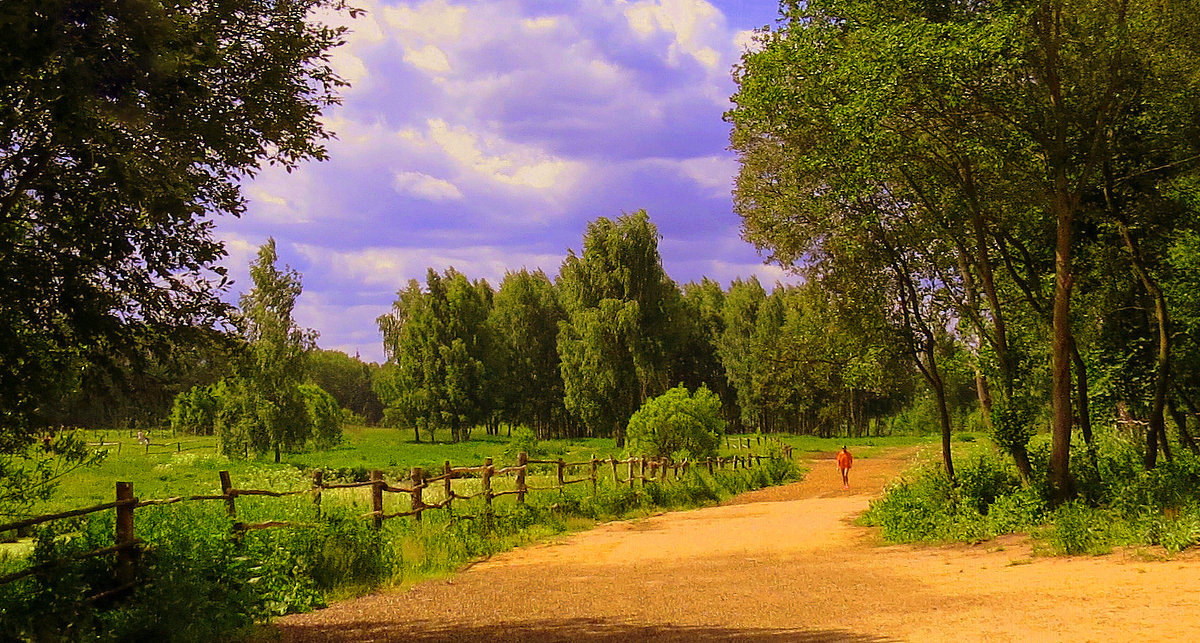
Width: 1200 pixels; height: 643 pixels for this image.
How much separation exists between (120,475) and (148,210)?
109ft

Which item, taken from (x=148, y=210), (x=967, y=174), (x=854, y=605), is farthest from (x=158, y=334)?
(x=967, y=174)

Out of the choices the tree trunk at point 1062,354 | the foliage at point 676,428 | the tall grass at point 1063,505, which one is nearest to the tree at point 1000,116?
the tree trunk at point 1062,354

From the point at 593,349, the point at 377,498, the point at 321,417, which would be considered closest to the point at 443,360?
the point at 321,417

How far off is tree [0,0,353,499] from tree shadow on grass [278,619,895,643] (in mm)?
3232

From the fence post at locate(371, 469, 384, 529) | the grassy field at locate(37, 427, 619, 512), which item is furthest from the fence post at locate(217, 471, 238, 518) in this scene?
the grassy field at locate(37, 427, 619, 512)

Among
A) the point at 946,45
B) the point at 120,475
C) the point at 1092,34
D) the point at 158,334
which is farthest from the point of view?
the point at 120,475

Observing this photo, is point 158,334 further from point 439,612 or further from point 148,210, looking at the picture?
point 439,612

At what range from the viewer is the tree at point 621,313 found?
53.4 metres

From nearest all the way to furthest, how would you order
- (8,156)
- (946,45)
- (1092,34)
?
(8,156) → (946,45) → (1092,34)

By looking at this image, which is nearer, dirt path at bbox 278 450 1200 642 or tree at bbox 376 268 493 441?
dirt path at bbox 278 450 1200 642

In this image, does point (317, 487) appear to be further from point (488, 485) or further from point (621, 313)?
point (621, 313)

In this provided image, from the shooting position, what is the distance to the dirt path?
315 inches

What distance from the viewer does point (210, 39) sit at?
23.0ft

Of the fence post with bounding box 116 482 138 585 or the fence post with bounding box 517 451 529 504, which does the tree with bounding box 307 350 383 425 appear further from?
the fence post with bounding box 116 482 138 585
